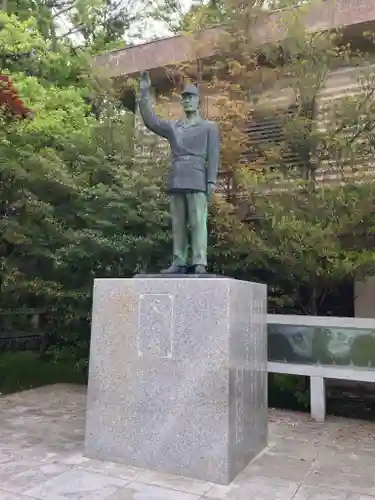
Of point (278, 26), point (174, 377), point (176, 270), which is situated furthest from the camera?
point (278, 26)

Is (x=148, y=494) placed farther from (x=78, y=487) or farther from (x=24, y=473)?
(x=24, y=473)

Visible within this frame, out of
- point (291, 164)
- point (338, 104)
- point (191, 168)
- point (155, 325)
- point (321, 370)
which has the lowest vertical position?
point (321, 370)

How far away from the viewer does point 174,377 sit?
4.32 m

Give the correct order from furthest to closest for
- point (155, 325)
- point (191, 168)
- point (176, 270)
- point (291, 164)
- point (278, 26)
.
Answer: point (278, 26)
point (291, 164)
point (176, 270)
point (191, 168)
point (155, 325)

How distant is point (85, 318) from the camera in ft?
29.5

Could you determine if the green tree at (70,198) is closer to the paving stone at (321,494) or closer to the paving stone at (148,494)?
the paving stone at (148,494)

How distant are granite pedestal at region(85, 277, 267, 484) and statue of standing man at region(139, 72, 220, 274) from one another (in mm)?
578

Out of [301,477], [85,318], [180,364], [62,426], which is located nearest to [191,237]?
[180,364]

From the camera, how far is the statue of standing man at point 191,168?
4.88 m

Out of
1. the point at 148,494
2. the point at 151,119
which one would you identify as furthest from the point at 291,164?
the point at 148,494

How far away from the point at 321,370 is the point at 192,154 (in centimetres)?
379

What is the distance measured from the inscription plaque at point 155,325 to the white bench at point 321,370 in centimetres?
309

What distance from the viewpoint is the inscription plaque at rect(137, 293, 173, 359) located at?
4402 millimetres

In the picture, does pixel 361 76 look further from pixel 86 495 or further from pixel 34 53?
pixel 86 495
